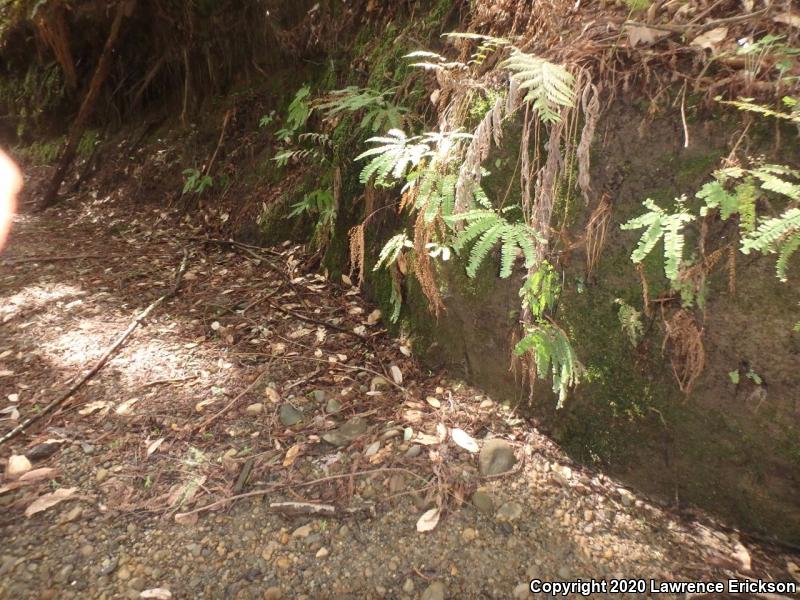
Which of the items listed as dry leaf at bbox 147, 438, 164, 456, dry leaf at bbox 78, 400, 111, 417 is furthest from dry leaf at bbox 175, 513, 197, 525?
dry leaf at bbox 78, 400, 111, 417

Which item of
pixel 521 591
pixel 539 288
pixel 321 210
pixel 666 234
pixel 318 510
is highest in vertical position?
pixel 666 234

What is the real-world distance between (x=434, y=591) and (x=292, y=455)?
0.96 meters

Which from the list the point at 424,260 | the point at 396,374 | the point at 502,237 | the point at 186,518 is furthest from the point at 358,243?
the point at 186,518

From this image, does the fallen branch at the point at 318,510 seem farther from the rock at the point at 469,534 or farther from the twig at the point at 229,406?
the twig at the point at 229,406

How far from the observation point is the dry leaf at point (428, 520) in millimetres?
2080

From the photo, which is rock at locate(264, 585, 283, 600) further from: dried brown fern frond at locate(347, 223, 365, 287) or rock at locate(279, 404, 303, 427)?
dried brown fern frond at locate(347, 223, 365, 287)

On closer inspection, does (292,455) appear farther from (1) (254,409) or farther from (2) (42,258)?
(2) (42,258)

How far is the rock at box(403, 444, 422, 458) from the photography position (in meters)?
2.40

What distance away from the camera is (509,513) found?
214 cm

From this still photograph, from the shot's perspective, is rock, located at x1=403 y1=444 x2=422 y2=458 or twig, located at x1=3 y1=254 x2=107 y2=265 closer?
rock, located at x1=403 y1=444 x2=422 y2=458

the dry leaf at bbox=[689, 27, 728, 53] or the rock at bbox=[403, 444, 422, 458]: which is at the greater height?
the dry leaf at bbox=[689, 27, 728, 53]

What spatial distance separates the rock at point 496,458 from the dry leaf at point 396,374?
69cm

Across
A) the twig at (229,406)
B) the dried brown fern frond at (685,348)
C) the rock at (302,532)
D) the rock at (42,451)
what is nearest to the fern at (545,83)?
the dried brown fern frond at (685,348)

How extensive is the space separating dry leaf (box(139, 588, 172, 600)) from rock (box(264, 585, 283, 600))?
371 mm
